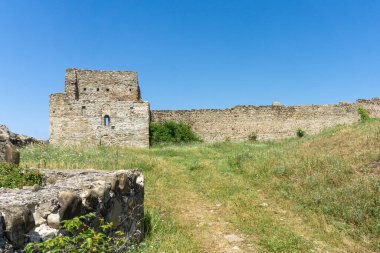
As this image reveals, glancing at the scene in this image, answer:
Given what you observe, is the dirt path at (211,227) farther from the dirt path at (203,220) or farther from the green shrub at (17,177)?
the green shrub at (17,177)

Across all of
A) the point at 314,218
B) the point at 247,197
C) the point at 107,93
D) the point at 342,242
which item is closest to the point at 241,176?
the point at 247,197

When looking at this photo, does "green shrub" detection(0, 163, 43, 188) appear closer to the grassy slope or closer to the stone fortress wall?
the grassy slope

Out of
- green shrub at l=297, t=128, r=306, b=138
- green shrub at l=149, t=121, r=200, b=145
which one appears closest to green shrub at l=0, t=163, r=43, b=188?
green shrub at l=149, t=121, r=200, b=145

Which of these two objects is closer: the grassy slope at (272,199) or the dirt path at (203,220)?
the dirt path at (203,220)

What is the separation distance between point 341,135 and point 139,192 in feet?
37.9

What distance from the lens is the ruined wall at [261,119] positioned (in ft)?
84.2

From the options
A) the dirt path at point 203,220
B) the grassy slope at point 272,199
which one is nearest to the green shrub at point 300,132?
the grassy slope at point 272,199

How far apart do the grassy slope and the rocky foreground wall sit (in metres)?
0.80

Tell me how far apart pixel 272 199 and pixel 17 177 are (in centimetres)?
667

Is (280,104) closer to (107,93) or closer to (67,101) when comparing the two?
(107,93)

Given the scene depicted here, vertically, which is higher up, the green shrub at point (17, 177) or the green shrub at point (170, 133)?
the green shrub at point (170, 133)

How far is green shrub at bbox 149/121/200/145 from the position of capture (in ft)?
76.1

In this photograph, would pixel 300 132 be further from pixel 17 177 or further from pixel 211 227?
pixel 17 177

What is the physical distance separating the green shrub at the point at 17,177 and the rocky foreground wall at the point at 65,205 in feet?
0.86
